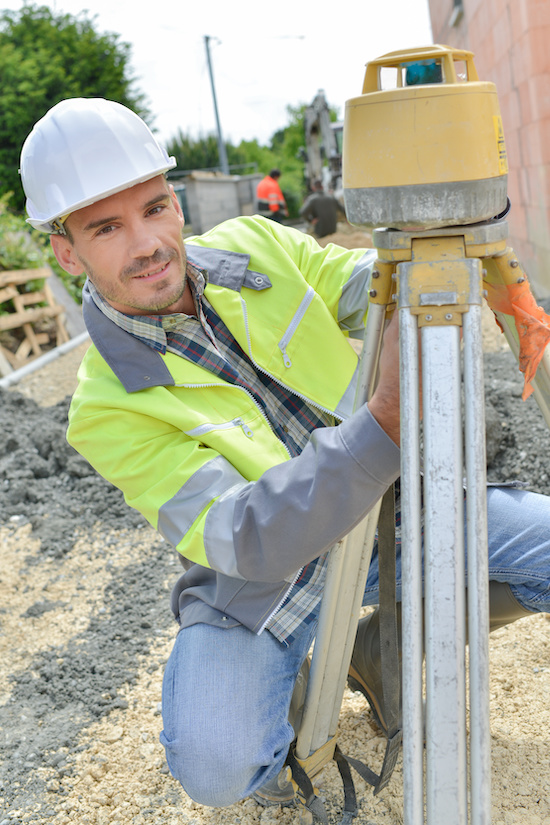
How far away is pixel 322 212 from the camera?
12844 millimetres

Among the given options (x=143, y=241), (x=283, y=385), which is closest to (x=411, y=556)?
(x=283, y=385)

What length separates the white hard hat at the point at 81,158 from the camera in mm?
1577

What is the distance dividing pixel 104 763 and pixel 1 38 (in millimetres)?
28129

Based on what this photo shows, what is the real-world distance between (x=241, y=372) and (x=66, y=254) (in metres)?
0.52

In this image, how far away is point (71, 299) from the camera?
892 cm

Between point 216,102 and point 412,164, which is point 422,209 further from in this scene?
point 216,102

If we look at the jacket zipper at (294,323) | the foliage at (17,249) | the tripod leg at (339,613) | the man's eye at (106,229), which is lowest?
the tripod leg at (339,613)

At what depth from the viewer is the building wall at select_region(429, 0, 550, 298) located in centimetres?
504

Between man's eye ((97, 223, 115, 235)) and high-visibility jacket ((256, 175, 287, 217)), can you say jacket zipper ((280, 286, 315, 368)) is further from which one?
high-visibility jacket ((256, 175, 287, 217))

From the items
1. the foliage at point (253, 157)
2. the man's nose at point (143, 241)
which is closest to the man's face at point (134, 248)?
the man's nose at point (143, 241)

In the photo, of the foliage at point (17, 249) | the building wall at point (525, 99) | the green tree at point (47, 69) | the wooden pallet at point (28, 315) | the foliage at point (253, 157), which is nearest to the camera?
the building wall at point (525, 99)

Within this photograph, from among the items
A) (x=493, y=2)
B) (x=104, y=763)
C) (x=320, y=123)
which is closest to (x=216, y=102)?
(x=320, y=123)

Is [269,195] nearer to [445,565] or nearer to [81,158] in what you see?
[81,158]

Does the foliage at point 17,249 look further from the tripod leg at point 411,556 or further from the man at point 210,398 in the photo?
the tripod leg at point 411,556
